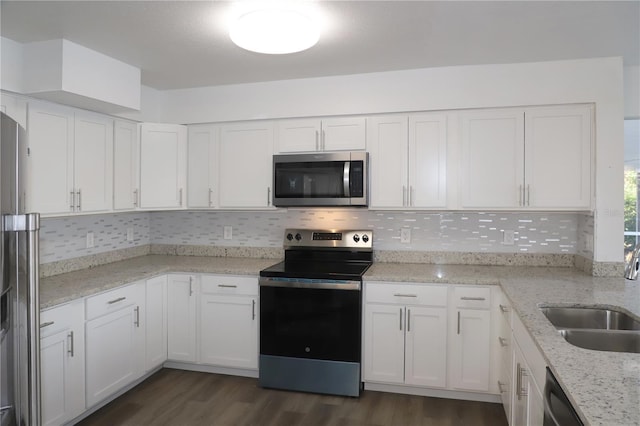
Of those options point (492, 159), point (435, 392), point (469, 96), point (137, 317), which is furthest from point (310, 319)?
point (469, 96)

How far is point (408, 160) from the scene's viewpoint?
318 centimetres

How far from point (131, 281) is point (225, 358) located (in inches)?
36.0

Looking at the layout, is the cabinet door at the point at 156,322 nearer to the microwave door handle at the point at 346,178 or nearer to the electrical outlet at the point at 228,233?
the electrical outlet at the point at 228,233

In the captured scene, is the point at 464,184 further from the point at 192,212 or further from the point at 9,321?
the point at 9,321

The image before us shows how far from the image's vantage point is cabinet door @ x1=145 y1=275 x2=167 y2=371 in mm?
3131

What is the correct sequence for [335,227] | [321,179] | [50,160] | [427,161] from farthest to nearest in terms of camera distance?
1. [335,227]
2. [321,179]
3. [427,161]
4. [50,160]

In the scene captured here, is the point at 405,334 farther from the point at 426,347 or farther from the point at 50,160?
the point at 50,160

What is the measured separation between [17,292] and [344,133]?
2.44 metres

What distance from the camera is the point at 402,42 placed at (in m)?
2.57

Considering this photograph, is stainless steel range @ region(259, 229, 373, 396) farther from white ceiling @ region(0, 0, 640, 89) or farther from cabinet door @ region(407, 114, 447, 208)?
white ceiling @ region(0, 0, 640, 89)

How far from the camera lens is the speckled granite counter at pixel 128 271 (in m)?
2.52

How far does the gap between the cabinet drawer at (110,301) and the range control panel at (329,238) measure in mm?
1250

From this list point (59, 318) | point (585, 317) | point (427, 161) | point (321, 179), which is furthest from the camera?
point (321, 179)

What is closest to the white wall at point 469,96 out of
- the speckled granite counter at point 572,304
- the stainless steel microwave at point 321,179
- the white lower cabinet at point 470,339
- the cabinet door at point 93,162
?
the stainless steel microwave at point 321,179
